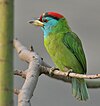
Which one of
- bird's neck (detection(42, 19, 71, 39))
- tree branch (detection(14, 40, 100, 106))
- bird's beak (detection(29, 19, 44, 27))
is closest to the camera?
tree branch (detection(14, 40, 100, 106))

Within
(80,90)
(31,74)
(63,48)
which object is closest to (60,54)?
(63,48)

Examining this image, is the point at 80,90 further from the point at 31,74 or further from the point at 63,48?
the point at 31,74

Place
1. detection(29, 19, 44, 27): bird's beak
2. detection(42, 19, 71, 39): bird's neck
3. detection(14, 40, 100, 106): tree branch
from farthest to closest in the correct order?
detection(42, 19, 71, 39): bird's neck → detection(29, 19, 44, 27): bird's beak → detection(14, 40, 100, 106): tree branch

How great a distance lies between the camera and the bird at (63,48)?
1.08 meters

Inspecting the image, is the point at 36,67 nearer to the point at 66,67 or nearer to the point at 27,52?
the point at 27,52

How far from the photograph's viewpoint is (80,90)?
3.53ft

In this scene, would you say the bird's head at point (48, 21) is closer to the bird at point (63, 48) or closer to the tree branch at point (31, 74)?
the bird at point (63, 48)

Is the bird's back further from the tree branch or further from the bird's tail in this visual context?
the tree branch

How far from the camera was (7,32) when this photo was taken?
0.27 meters

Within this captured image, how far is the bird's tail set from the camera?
106 cm

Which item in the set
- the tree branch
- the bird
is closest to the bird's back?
the bird

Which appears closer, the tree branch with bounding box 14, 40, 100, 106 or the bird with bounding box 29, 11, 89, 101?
the tree branch with bounding box 14, 40, 100, 106

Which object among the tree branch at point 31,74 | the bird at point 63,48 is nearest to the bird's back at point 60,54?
the bird at point 63,48

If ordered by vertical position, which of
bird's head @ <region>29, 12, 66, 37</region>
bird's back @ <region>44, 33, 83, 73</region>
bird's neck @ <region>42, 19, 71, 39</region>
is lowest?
bird's back @ <region>44, 33, 83, 73</region>
